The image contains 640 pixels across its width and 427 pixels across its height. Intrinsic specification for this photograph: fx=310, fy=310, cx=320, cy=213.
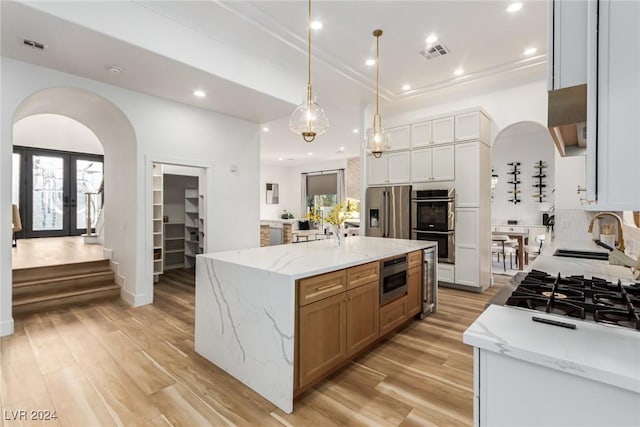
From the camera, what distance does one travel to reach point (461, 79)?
4.69m

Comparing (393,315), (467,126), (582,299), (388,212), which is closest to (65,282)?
(393,315)

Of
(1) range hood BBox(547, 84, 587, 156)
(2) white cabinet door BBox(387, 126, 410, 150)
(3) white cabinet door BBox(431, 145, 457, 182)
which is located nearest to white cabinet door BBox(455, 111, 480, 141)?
(3) white cabinet door BBox(431, 145, 457, 182)

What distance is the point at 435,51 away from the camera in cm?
390

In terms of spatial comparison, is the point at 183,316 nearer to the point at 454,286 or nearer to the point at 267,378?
the point at 267,378

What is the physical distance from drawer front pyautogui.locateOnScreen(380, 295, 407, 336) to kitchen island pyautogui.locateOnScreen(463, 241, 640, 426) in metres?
1.76

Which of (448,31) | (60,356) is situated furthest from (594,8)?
(60,356)

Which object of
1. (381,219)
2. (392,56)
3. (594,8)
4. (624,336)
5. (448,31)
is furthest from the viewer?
(381,219)

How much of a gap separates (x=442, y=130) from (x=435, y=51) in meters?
1.33

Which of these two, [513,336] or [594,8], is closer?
[594,8]

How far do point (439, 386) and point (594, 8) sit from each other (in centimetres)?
229

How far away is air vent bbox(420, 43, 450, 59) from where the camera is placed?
149 inches

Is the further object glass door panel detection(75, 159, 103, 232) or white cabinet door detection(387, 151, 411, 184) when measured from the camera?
glass door panel detection(75, 159, 103, 232)

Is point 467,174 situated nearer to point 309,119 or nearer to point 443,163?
point 443,163

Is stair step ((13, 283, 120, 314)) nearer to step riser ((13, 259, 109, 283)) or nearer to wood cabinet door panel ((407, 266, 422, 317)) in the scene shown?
step riser ((13, 259, 109, 283))
